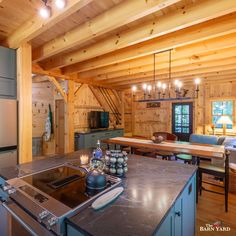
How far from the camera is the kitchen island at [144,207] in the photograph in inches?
33.5

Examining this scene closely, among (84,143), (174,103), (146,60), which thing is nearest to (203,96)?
(174,103)

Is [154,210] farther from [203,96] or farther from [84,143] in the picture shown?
[203,96]

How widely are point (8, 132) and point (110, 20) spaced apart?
230 centimetres

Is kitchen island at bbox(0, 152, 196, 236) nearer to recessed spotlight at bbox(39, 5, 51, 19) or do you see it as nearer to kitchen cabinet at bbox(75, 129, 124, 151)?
recessed spotlight at bbox(39, 5, 51, 19)

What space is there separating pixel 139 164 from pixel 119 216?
1.01 meters

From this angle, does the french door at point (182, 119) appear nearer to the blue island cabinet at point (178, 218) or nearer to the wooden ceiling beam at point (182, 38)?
the wooden ceiling beam at point (182, 38)

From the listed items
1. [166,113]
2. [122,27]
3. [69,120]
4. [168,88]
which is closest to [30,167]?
[122,27]

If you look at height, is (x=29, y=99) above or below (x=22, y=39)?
below

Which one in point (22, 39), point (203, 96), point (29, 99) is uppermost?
point (22, 39)

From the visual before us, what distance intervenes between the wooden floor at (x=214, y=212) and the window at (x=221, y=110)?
3699 millimetres

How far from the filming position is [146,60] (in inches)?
152

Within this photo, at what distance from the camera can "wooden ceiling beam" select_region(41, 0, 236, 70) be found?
1.82 metres

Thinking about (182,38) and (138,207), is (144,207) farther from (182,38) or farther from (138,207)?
(182,38)

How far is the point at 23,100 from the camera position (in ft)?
9.23
